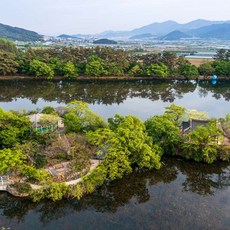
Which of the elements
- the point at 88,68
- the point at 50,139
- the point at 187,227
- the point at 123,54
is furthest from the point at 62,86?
the point at 187,227

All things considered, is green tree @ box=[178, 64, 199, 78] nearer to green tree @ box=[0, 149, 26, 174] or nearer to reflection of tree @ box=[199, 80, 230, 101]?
reflection of tree @ box=[199, 80, 230, 101]

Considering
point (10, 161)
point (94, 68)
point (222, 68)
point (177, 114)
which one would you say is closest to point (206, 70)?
point (222, 68)

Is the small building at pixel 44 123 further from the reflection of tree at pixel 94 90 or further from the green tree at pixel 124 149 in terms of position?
the reflection of tree at pixel 94 90

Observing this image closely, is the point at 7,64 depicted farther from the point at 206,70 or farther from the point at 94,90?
the point at 206,70

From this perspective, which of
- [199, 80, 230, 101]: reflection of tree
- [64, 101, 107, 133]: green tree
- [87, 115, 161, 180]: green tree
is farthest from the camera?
[199, 80, 230, 101]: reflection of tree

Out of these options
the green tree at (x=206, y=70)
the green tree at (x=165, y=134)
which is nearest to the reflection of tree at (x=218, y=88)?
the green tree at (x=206, y=70)

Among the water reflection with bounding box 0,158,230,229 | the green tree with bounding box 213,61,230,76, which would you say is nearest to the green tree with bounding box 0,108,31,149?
the water reflection with bounding box 0,158,230,229
